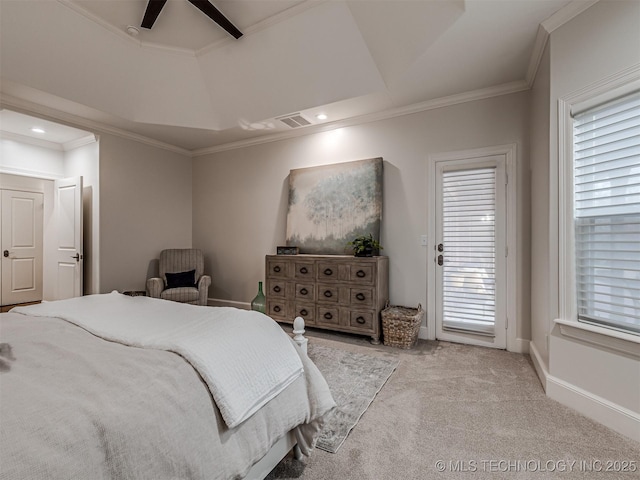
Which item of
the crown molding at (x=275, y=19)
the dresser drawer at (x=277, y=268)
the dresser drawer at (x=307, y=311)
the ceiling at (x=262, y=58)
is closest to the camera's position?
the ceiling at (x=262, y=58)

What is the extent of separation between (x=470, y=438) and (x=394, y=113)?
3.30 metres

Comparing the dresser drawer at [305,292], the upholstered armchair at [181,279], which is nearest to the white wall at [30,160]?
the upholstered armchair at [181,279]

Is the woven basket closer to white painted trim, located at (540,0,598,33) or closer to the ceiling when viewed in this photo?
the ceiling

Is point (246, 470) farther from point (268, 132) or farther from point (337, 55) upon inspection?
point (268, 132)

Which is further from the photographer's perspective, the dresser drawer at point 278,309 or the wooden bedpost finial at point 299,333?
the dresser drawer at point 278,309

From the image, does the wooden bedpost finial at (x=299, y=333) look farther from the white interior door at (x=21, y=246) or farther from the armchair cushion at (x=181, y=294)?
the white interior door at (x=21, y=246)

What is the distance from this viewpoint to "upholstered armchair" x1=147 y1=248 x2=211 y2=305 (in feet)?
13.8

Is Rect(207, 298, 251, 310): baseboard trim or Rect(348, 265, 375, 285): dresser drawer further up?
Rect(348, 265, 375, 285): dresser drawer

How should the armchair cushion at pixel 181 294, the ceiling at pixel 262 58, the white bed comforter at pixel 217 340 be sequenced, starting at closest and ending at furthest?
the white bed comforter at pixel 217 340, the ceiling at pixel 262 58, the armchair cushion at pixel 181 294

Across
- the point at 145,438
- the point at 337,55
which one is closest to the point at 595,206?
the point at 337,55

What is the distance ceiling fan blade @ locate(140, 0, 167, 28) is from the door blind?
3.05 metres

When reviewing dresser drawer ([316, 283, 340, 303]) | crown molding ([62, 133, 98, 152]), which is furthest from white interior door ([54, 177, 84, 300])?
dresser drawer ([316, 283, 340, 303])

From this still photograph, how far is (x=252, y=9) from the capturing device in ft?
9.11

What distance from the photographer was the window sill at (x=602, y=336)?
1770 mm
